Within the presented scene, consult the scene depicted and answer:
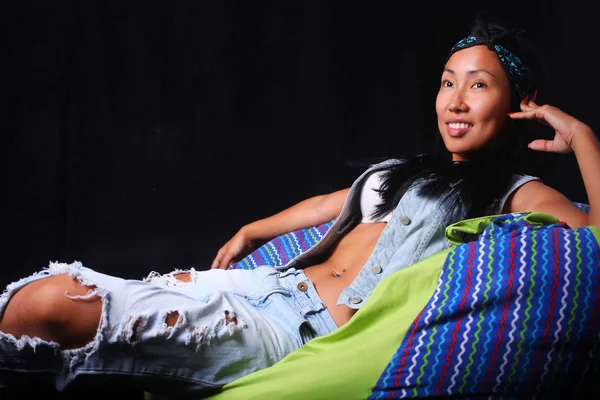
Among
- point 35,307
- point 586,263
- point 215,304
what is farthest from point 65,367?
point 586,263

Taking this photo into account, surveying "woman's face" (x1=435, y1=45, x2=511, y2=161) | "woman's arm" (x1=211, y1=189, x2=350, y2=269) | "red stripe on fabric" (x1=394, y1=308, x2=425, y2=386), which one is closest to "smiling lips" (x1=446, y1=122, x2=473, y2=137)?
"woman's face" (x1=435, y1=45, x2=511, y2=161)

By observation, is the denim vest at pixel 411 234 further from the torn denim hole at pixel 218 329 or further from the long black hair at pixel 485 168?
the torn denim hole at pixel 218 329

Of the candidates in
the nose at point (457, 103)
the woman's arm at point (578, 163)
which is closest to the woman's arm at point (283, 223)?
the nose at point (457, 103)

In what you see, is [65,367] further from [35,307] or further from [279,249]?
[279,249]

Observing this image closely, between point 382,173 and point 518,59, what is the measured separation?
423 mm

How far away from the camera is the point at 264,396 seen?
40.9 inches

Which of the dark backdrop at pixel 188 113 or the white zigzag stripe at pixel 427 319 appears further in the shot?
the dark backdrop at pixel 188 113

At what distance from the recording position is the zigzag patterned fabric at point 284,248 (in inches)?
64.4

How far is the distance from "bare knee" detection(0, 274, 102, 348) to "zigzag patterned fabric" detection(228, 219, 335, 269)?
2.14 feet

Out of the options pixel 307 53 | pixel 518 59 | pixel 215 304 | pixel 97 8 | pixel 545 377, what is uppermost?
pixel 97 8

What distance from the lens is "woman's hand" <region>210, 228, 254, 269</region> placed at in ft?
5.45

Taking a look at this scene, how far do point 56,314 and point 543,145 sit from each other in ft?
3.53

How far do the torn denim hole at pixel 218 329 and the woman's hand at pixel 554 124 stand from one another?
2.58ft

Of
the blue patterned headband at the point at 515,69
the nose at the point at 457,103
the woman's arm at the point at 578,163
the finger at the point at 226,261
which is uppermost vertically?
the blue patterned headband at the point at 515,69
